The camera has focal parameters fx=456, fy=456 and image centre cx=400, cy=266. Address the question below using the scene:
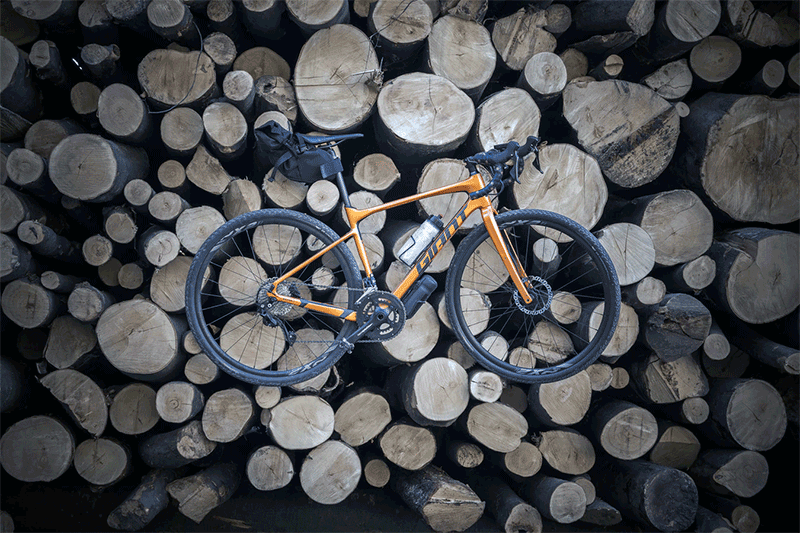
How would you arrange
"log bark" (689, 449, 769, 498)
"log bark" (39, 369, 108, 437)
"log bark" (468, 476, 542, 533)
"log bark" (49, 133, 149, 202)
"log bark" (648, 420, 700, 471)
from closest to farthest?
"log bark" (49, 133, 149, 202), "log bark" (39, 369, 108, 437), "log bark" (468, 476, 542, 533), "log bark" (689, 449, 769, 498), "log bark" (648, 420, 700, 471)

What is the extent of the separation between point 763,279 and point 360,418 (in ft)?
7.88

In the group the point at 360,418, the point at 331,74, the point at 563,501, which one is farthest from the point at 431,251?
the point at 563,501

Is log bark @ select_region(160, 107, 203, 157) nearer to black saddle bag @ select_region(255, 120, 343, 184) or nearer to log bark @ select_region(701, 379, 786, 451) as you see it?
black saddle bag @ select_region(255, 120, 343, 184)

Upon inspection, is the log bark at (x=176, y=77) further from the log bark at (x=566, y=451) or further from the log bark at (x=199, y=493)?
the log bark at (x=566, y=451)

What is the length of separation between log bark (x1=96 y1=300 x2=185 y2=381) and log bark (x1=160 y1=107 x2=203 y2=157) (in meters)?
0.85

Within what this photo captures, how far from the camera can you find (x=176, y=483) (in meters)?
2.51

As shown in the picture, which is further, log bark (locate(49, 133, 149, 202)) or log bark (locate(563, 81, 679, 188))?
log bark (locate(563, 81, 679, 188))

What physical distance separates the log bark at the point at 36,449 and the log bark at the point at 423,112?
2.37 meters

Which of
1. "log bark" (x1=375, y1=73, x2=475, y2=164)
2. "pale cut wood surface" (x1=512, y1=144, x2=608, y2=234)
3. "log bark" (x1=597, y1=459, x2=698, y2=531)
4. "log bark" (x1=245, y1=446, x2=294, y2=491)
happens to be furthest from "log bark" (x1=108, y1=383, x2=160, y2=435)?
"log bark" (x1=597, y1=459, x2=698, y2=531)

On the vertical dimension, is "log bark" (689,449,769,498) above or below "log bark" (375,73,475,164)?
below

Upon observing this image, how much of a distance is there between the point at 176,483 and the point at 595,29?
356 centimetres

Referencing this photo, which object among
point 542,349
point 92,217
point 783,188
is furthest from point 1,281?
point 783,188

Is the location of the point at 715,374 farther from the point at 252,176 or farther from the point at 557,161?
Result: the point at 252,176

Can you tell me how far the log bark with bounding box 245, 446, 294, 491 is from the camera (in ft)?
8.09
